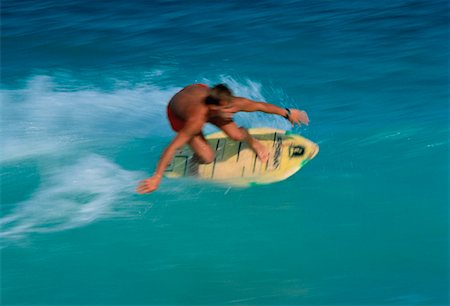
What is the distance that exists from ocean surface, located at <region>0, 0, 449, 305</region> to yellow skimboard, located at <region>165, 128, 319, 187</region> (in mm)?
122

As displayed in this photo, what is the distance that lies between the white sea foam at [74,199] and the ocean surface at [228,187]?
20mm

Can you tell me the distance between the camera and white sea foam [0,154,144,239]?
23.4ft

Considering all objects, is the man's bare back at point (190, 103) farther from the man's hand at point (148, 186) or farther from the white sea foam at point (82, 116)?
the white sea foam at point (82, 116)

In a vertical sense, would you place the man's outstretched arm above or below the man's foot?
above

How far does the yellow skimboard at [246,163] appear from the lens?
7.36 metres

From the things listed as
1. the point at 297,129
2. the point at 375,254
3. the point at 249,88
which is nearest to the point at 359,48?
the point at 249,88

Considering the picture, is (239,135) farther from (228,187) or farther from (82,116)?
(82,116)

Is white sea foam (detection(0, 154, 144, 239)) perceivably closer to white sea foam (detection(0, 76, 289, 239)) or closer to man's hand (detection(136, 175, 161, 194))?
white sea foam (detection(0, 76, 289, 239))

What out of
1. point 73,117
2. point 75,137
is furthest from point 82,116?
point 75,137

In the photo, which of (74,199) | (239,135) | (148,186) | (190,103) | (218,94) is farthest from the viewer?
(74,199)

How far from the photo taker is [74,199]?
748 cm

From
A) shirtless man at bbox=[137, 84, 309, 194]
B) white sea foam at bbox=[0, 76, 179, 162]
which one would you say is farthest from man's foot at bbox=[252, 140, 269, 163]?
white sea foam at bbox=[0, 76, 179, 162]

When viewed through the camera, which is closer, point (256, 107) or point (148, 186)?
point (148, 186)

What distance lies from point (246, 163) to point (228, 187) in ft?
0.90
